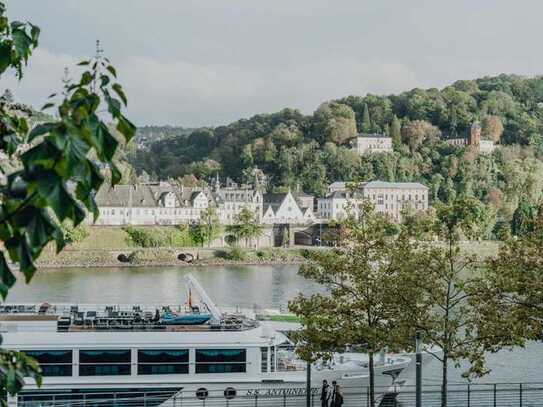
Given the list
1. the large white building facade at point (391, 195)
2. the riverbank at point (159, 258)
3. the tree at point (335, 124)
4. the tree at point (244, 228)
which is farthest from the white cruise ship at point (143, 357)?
the tree at point (335, 124)

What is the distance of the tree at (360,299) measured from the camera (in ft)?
68.8

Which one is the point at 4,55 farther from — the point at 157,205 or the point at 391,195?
the point at 391,195

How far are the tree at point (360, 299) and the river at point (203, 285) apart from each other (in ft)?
40.7

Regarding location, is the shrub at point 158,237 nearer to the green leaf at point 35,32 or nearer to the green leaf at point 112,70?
the green leaf at point 35,32

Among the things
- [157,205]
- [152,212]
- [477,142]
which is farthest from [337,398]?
[477,142]

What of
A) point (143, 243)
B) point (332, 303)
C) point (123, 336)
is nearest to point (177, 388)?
point (123, 336)

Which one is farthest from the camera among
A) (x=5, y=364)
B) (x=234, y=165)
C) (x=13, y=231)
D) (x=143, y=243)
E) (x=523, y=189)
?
(x=234, y=165)

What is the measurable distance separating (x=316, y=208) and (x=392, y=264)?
113 meters

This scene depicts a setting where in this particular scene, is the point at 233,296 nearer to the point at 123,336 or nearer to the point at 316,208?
the point at 123,336

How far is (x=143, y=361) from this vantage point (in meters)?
22.8

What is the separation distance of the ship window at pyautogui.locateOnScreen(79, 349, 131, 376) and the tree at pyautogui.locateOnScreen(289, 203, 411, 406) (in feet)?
14.6

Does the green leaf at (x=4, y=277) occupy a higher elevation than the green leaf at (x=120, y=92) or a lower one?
lower

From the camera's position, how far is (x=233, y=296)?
61281 millimetres

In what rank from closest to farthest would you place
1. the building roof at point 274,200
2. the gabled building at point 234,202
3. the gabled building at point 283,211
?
the gabled building at point 234,202
the gabled building at point 283,211
the building roof at point 274,200
